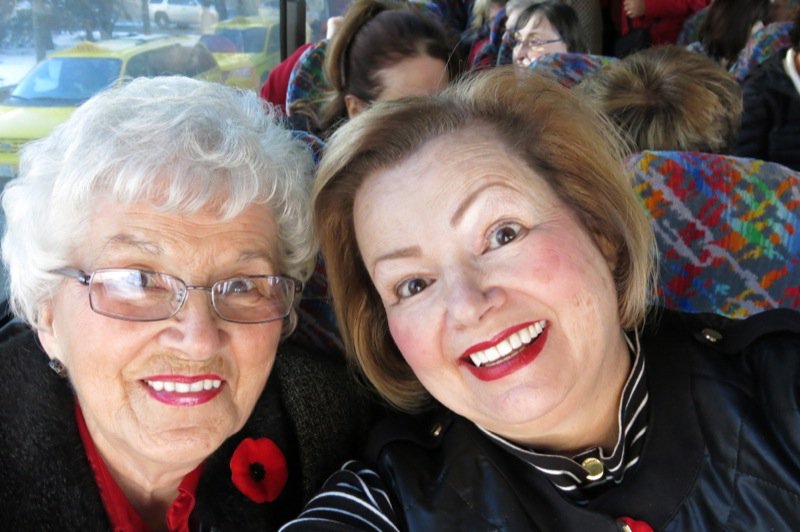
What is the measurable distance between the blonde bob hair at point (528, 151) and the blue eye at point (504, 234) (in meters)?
0.13

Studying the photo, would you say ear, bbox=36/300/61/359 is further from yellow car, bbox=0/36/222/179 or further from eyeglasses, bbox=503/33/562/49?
eyeglasses, bbox=503/33/562/49

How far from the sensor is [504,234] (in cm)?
134

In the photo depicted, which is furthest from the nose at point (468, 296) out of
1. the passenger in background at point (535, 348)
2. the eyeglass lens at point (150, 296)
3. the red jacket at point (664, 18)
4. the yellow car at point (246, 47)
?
the red jacket at point (664, 18)

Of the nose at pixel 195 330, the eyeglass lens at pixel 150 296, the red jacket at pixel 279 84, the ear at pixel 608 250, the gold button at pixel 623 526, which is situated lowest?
the red jacket at pixel 279 84

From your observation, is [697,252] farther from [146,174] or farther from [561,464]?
[146,174]

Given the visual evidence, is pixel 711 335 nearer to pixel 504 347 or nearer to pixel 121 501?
pixel 504 347

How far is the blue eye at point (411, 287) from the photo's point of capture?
1.38 meters

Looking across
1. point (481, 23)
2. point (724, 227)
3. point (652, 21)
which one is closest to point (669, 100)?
point (724, 227)

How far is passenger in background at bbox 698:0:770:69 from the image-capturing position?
406 centimetres

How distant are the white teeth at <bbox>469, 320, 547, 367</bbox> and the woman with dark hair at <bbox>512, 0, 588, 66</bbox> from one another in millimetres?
2837

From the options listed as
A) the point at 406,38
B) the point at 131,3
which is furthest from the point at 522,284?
the point at 131,3

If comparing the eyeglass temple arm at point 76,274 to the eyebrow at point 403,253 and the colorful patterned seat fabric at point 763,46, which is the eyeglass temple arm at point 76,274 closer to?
the eyebrow at point 403,253

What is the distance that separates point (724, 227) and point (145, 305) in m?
1.20

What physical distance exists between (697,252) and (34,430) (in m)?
1.39
